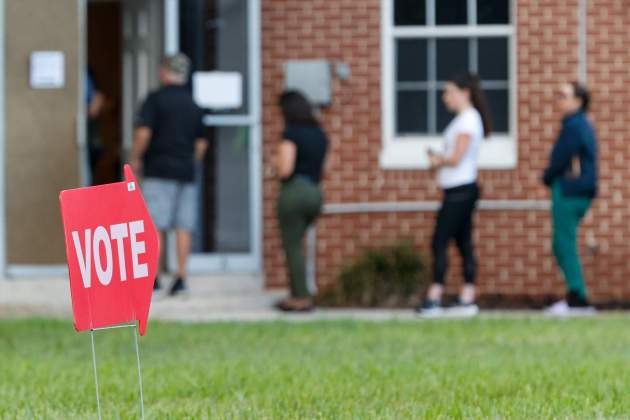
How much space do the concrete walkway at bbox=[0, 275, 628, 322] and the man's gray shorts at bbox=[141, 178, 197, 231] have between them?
2.02 feet

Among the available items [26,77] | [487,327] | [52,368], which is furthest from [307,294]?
[52,368]

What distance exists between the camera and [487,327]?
10562 mm

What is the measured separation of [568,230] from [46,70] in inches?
184

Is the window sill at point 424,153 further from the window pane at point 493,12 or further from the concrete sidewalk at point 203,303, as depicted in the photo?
the concrete sidewalk at point 203,303

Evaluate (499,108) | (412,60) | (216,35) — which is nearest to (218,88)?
(216,35)

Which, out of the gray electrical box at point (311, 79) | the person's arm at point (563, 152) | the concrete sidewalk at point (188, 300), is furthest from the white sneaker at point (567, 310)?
the gray electrical box at point (311, 79)

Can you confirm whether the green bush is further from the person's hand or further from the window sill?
the person's hand

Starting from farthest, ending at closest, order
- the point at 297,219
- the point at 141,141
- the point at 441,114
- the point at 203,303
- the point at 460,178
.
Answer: the point at 441,114, the point at 203,303, the point at 141,141, the point at 297,219, the point at 460,178

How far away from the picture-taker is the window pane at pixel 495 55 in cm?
1368

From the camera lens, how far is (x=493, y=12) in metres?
13.7

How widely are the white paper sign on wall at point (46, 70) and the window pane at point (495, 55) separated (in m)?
3.60

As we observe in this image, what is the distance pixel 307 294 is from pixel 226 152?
2.37m

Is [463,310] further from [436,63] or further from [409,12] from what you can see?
[409,12]

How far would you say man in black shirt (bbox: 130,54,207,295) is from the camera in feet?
41.3
